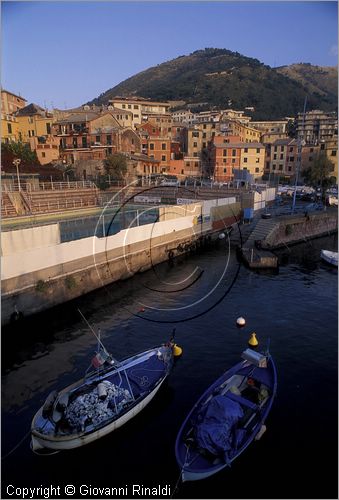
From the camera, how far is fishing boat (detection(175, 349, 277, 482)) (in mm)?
13327

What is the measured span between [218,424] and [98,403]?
5942 millimetres

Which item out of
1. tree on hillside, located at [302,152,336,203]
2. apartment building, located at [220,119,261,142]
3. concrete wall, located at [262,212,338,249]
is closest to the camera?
concrete wall, located at [262,212,338,249]

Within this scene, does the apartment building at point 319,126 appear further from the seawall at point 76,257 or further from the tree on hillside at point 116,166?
the seawall at point 76,257

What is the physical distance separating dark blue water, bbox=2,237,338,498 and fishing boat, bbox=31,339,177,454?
993 mm

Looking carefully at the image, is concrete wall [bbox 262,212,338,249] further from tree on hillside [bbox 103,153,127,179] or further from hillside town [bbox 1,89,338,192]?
tree on hillside [bbox 103,153,127,179]

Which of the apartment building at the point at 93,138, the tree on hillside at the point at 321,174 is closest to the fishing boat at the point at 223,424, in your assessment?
the tree on hillside at the point at 321,174

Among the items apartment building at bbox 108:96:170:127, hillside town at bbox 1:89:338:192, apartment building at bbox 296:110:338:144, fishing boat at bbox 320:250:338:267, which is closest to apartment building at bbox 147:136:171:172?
hillside town at bbox 1:89:338:192

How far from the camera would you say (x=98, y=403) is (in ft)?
52.1

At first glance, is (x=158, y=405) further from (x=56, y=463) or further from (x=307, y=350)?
(x=307, y=350)

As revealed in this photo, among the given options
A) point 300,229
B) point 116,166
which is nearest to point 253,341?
point 300,229

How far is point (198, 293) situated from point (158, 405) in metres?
15.8

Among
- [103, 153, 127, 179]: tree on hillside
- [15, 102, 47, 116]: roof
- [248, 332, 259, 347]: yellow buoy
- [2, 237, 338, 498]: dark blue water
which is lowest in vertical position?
[2, 237, 338, 498]: dark blue water

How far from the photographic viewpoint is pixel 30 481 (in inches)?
539

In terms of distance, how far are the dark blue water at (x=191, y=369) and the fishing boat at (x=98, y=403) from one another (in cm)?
99
